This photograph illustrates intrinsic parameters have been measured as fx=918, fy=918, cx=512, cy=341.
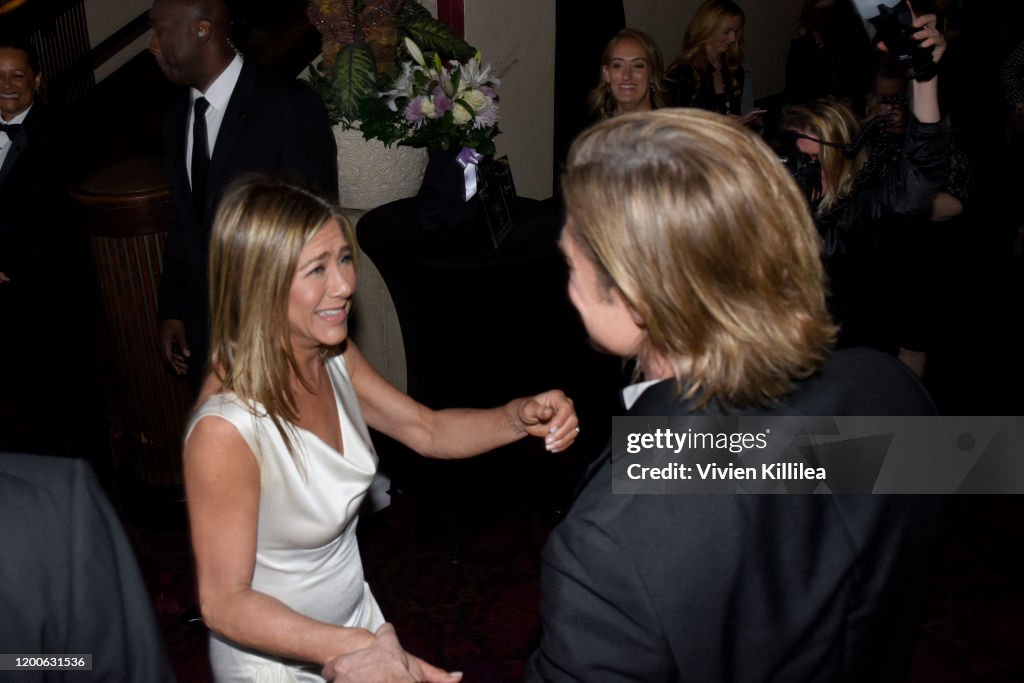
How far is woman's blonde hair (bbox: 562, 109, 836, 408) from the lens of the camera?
1.00 metres

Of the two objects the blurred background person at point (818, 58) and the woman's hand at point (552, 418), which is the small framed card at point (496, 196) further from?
the blurred background person at point (818, 58)

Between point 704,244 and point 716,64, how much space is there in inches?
158

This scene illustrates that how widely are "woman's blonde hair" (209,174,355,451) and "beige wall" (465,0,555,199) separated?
2.80m

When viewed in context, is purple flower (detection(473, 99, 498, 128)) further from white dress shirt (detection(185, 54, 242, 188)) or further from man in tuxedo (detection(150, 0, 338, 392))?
white dress shirt (detection(185, 54, 242, 188))

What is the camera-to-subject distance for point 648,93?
4.06 m

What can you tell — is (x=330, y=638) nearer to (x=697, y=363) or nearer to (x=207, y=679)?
(x=697, y=363)

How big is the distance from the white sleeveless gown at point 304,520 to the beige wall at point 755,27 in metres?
4.98

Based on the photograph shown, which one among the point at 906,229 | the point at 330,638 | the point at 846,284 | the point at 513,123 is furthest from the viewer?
the point at 513,123

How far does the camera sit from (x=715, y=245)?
1.00m

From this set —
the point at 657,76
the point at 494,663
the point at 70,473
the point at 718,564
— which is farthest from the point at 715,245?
the point at 657,76

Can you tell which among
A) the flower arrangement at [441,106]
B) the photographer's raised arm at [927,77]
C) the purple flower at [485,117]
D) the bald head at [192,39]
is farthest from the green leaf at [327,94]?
the photographer's raised arm at [927,77]

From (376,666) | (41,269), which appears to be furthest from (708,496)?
(41,269)

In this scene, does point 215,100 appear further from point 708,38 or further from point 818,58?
point 818,58

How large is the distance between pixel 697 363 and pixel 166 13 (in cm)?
238
